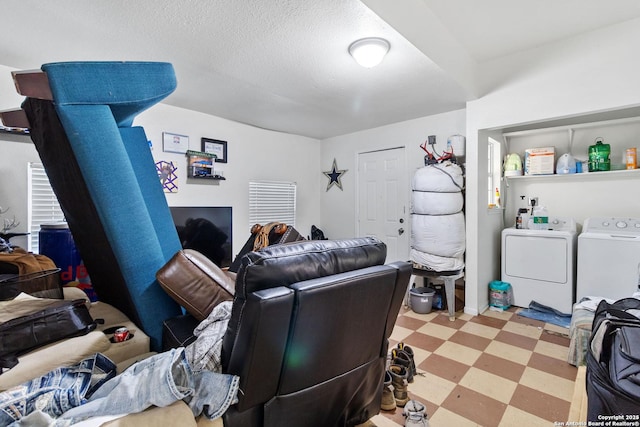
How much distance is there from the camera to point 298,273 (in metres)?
1.16

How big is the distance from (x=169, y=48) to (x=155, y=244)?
4.98 feet

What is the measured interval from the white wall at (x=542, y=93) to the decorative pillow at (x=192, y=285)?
2807 mm

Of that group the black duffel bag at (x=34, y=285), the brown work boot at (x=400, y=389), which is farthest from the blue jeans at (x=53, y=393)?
the brown work boot at (x=400, y=389)

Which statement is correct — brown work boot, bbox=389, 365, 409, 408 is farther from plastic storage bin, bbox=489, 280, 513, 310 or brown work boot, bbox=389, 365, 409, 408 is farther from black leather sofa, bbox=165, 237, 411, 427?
plastic storage bin, bbox=489, 280, 513, 310

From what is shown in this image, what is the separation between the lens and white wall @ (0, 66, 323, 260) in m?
2.51

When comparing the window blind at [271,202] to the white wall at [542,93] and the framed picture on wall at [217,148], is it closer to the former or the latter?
the framed picture on wall at [217,148]

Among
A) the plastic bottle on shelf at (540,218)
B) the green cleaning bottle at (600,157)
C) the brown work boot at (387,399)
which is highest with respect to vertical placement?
the green cleaning bottle at (600,157)

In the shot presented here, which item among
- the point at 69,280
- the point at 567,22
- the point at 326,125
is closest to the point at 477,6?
the point at 567,22

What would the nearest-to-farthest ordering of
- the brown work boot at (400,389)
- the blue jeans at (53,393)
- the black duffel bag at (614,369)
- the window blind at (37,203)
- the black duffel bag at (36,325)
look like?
the blue jeans at (53,393) → the black duffel bag at (614,369) → the black duffel bag at (36,325) → the brown work boot at (400,389) → the window blind at (37,203)

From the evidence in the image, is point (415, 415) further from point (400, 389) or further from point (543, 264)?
point (543, 264)

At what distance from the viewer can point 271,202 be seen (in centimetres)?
441

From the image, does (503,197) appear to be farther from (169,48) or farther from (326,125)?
(169,48)

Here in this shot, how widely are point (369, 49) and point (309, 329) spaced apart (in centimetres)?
192

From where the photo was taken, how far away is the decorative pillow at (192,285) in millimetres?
1501
